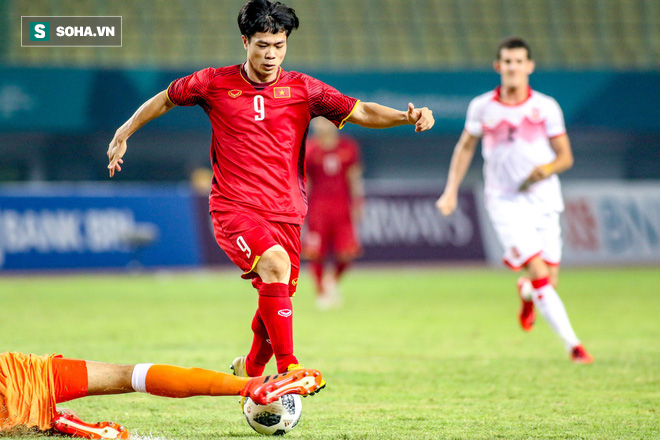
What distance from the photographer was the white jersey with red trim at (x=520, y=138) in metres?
7.72

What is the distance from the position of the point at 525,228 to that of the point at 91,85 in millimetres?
16264

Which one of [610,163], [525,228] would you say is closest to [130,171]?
[610,163]

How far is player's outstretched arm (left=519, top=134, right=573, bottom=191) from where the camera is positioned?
7426 millimetres

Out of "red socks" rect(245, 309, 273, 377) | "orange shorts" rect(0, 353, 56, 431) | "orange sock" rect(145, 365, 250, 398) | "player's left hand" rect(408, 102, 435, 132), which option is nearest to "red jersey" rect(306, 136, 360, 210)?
"red socks" rect(245, 309, 273, 377)

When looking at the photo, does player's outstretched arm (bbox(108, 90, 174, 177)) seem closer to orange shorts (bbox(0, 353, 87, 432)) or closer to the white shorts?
orange shorts (bbox(0, 353, 87, 432))

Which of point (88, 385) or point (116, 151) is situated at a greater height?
point (116, 151)

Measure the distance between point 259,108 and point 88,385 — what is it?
5.69 feet

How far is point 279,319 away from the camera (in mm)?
4969

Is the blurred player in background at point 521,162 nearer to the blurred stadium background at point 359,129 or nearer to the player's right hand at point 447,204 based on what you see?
the player's right hand at point 447,204

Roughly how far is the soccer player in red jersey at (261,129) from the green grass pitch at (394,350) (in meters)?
0.81

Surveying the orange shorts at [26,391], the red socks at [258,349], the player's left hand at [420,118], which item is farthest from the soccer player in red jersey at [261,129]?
the orange shorts at [26,391]

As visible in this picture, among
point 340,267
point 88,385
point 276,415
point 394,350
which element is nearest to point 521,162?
point 394,350

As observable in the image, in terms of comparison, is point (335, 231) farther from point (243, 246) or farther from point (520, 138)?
point (243, 246)

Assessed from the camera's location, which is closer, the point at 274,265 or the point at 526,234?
the point at 274,265
